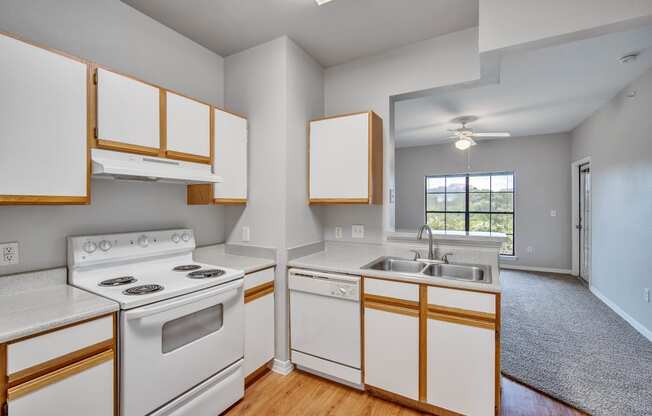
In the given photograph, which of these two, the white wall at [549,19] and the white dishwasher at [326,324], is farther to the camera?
the white dishwasher at [326,324]

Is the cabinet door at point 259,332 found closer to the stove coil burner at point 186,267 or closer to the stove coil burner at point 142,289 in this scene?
the stove coil burner at point 186,267

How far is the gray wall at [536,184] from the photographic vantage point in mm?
5609

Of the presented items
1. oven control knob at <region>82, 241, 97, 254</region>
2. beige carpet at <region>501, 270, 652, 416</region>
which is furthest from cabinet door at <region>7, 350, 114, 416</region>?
beige carpet at <region>501, 270, 652, 416</region>

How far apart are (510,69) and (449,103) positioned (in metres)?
1.00

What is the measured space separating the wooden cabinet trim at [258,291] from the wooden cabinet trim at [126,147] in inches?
43.4

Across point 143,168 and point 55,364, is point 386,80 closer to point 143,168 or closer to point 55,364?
point 143,168

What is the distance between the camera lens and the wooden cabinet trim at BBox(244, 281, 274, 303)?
212cm

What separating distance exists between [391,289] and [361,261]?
426 mm

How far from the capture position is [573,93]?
3643mm

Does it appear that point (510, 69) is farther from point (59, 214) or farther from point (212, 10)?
point (59, 214)

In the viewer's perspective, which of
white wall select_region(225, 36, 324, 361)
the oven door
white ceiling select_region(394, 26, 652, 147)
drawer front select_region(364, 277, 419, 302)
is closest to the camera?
the oven door

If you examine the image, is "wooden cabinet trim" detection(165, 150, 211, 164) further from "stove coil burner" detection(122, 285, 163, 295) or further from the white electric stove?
"stove coil burner" detection(122, 285, 163, 295)

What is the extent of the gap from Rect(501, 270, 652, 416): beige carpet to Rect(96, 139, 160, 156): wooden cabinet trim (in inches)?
120

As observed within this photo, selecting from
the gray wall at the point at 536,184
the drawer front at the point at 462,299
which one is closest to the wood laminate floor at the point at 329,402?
the drawer front at the point at 462,299
